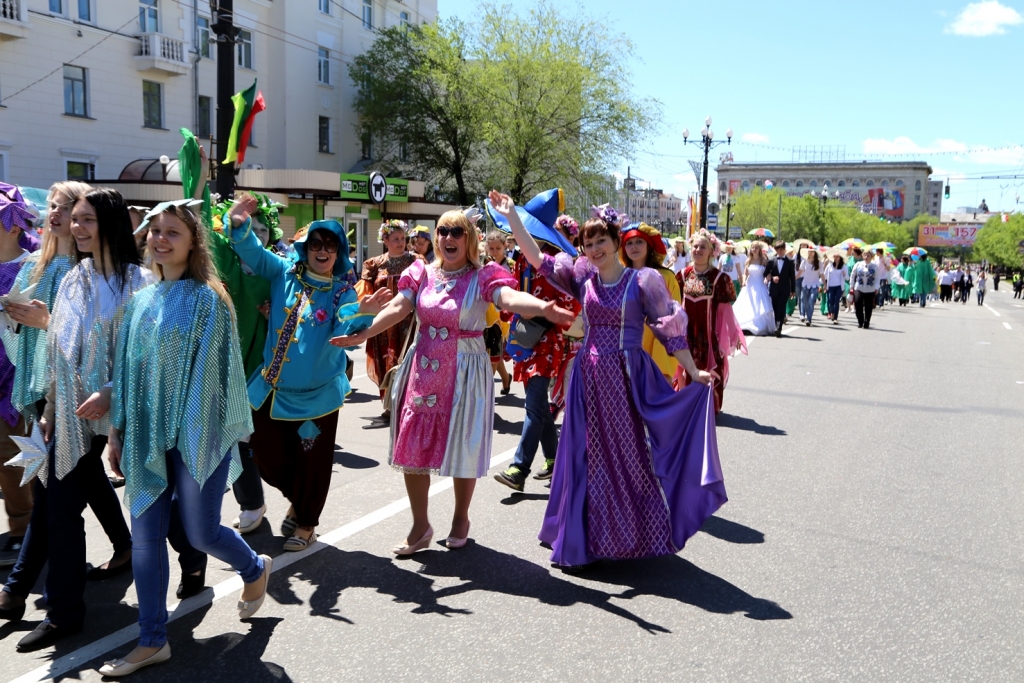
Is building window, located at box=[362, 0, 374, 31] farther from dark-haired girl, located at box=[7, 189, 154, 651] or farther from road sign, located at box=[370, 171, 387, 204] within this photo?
dark-haired girl, located at box=[7, 189, 154, 651]

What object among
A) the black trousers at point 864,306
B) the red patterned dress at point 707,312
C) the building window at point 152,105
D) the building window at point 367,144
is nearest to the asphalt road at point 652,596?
the red patterned dress at point 707,312

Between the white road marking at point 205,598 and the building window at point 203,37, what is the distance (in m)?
28.3

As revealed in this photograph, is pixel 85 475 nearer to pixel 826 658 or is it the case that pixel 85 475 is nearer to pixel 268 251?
pixel 268 251

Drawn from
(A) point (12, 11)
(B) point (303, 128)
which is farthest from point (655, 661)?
(B) point (303, 128)

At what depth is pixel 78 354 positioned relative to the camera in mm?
3740

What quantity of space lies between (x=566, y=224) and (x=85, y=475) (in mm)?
3846

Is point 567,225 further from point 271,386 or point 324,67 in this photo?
point 324,67

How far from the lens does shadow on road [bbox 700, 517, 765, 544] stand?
5.33 meters

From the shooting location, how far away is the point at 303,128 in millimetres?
36844

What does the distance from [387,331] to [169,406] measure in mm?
5035

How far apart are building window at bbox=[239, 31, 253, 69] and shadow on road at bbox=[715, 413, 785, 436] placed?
97.0 ft

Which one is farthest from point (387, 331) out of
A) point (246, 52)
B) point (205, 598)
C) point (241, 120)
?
point (246, 52)

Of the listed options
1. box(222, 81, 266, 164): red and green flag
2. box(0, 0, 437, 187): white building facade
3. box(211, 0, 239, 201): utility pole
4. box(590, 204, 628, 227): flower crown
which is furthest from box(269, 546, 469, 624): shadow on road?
box(0, 0, 437, 187): white building facade

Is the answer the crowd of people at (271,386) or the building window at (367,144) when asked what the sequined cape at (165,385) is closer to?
the crowd of people at (271,386)
